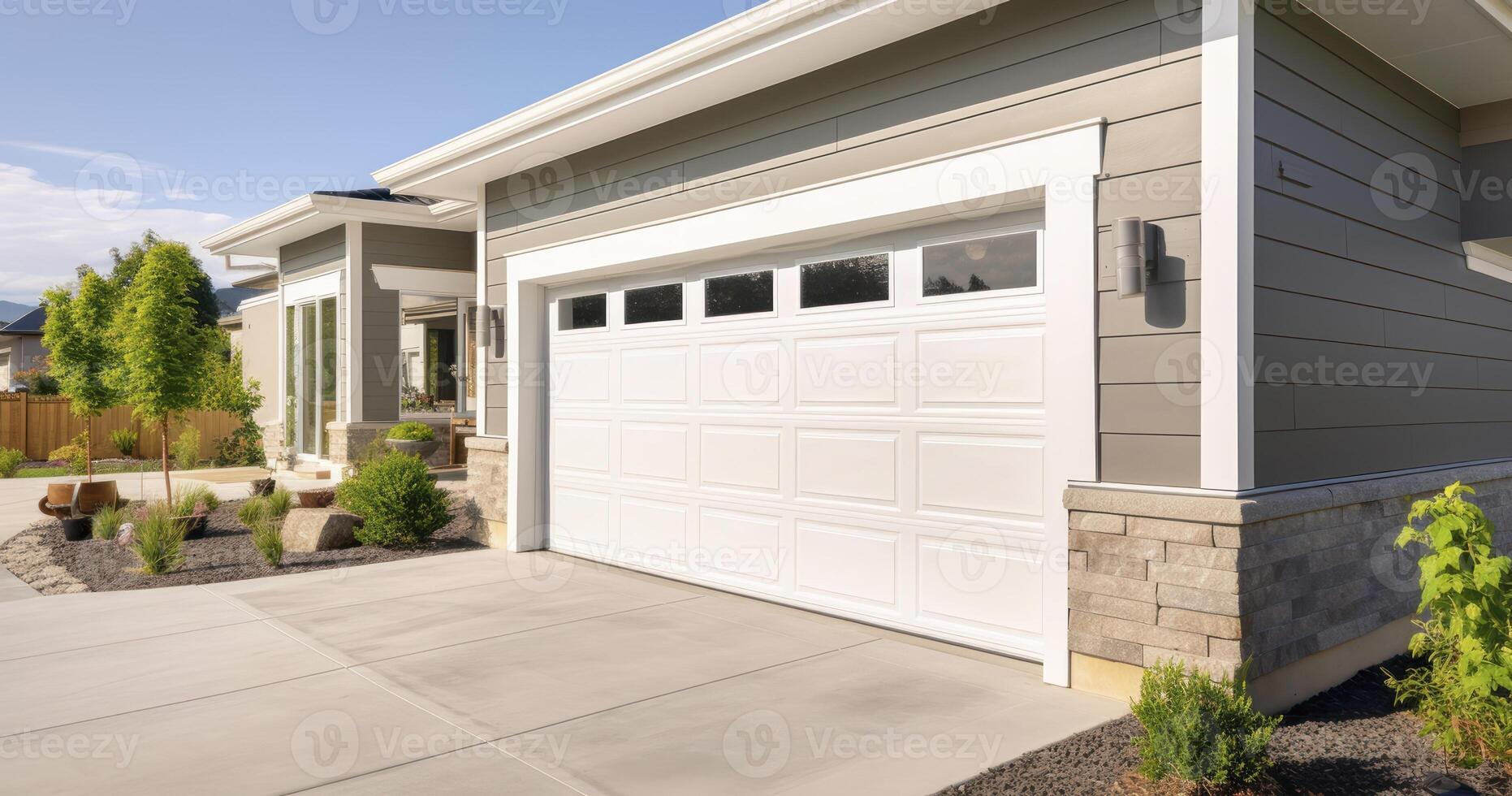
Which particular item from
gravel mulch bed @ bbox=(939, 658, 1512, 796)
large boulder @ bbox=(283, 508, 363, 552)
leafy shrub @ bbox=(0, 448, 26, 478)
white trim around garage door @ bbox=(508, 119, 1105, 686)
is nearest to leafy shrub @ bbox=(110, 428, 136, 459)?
leafy shrub @ bbox=(0, 448, 26, 478)

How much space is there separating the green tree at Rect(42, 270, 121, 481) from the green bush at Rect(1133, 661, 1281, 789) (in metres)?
11.4

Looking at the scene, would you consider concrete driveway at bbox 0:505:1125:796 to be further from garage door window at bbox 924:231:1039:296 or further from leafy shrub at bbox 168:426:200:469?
leafy shrub at bbox 168:426:200:469

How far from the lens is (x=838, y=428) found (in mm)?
5941

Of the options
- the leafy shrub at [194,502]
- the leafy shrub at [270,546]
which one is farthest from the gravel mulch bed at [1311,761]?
the leafy shrub at [194,502]

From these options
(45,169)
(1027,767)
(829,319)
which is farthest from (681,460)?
(45,169)

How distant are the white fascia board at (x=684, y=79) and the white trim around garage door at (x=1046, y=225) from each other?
0.76 metres

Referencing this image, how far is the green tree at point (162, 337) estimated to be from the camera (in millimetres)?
9750

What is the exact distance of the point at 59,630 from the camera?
5.83 meters

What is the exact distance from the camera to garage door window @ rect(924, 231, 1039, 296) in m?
4.92

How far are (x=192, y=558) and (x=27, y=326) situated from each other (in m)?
41.7

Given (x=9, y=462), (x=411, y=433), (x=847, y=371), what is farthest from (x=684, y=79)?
(x=9, y=462)

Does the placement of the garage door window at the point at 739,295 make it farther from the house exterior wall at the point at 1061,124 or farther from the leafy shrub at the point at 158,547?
the leafy shrub at the point at 158,547

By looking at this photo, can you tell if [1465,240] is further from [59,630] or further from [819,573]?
[59,630]

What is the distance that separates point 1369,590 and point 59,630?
7756 mm
